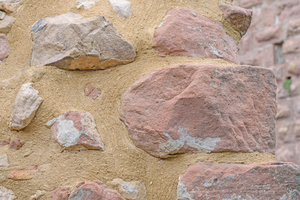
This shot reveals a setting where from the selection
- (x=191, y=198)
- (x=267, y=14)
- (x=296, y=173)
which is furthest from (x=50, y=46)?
(x=267, y=14)

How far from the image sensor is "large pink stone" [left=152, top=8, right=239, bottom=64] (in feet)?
2.66

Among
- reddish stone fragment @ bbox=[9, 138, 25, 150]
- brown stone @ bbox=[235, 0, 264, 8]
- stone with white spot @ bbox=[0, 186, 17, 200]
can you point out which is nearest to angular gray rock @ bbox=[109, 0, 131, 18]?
reddish stone fragment @ bbox=[9, 138, 25, 150]

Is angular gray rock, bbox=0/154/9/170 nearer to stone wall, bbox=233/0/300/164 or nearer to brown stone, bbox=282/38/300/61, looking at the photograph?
stone wall, bbox=233/0/300/164

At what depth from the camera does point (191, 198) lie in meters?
0.69

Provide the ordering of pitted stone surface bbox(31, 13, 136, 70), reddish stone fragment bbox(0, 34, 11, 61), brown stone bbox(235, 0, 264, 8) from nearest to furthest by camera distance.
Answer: pitted stone surface bbox(31, 13, 136, 70) < reddish stone fragment bbox(0, 34, 11, 61) < brown stone bbox(235, 0, 264, 8)

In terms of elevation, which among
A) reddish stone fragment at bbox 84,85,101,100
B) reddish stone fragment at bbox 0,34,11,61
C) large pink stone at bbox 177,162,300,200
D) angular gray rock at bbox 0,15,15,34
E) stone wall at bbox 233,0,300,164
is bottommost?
stone wall at bbox 233,0,300,164

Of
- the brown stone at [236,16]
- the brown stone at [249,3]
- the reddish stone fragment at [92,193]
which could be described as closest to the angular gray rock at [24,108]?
the reddish stone fragment at [92,193]

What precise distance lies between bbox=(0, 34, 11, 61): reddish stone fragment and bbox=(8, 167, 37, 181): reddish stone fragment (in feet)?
1.14

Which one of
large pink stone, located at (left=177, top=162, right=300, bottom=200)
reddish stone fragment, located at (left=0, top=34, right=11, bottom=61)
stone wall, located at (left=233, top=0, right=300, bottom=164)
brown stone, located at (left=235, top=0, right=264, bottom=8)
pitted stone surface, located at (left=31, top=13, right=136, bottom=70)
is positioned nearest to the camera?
large pink stone, located at (left=177, top=162, right=300, bottom=200)

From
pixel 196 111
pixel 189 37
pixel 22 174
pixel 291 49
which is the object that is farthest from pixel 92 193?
pixel 291 49

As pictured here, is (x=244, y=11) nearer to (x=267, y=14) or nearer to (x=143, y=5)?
(x=143, y=5)

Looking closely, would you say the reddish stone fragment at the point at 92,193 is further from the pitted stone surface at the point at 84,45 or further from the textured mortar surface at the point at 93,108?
the pitted stone surface at the point at 84,45

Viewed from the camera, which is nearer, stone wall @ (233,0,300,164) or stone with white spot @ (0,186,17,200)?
stone with white spot @ (0,186,17,200)

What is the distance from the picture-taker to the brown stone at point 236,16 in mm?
932
